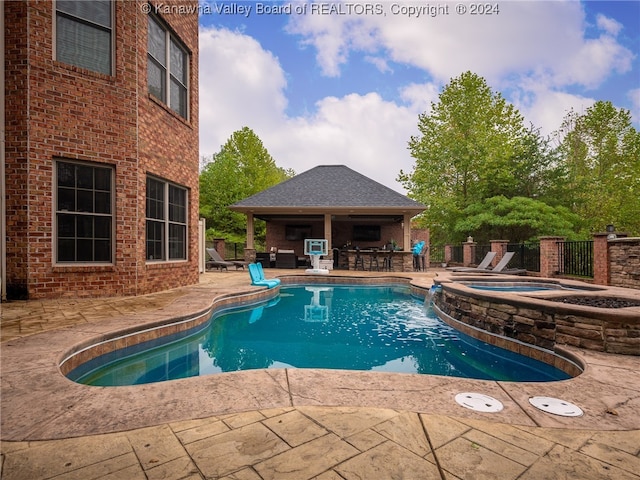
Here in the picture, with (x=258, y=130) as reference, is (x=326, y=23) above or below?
below

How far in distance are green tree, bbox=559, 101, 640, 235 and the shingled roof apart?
11693mm

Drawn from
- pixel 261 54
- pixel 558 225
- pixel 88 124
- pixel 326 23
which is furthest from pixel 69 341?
pixel 558 225

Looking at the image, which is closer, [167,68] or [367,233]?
[167,68]

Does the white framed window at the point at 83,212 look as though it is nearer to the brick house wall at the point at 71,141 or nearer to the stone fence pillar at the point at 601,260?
the brick house wall at the point at 71,141

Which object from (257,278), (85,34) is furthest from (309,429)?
(85,34)

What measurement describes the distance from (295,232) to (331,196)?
4881 millimetres

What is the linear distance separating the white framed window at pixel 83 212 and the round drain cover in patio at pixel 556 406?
7.16 m

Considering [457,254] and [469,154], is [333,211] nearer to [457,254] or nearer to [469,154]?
[457,254]

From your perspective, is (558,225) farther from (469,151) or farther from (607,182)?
(607,182)

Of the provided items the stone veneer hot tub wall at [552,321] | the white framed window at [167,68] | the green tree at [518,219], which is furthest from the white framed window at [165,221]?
the green tree at [518,219]

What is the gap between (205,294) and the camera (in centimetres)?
704

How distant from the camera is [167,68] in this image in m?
7.68

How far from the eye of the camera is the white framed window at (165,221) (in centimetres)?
728

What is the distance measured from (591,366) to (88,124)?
842 cm
